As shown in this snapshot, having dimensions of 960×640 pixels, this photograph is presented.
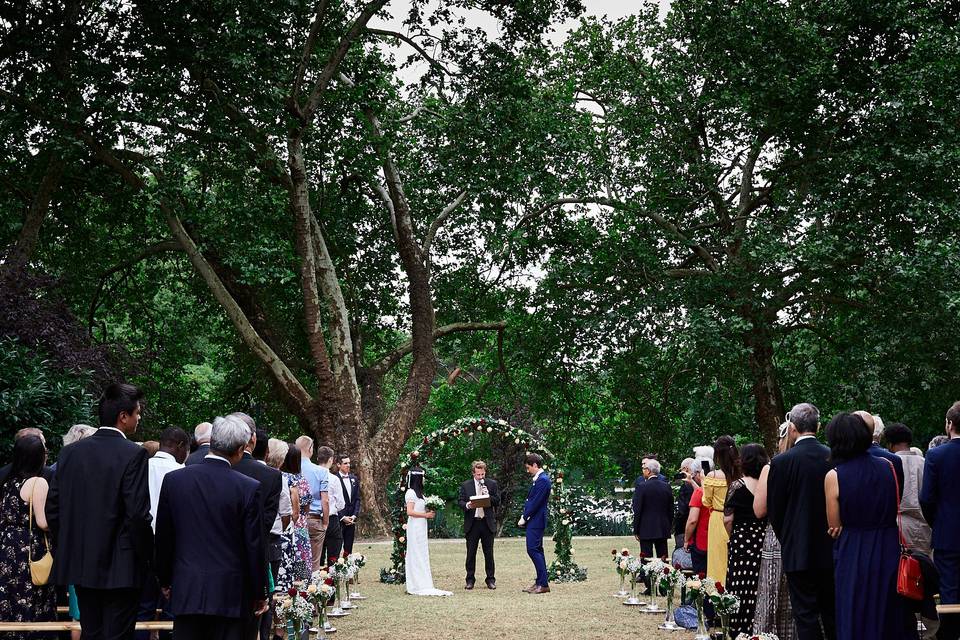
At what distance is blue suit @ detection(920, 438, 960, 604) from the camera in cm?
766

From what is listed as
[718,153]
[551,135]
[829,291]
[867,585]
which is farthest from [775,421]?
[867,585]

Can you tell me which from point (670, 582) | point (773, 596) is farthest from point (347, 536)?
point (773, 596)

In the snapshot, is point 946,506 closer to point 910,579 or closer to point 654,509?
point 910,579

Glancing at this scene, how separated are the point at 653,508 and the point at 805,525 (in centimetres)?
690

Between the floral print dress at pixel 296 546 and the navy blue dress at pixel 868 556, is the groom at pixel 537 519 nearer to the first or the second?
the floral print dress at pixel 296 546

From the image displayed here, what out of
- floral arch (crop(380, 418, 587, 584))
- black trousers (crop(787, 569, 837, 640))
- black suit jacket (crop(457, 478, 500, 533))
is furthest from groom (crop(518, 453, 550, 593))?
black trousers (crop(787, 569, 837, 640))

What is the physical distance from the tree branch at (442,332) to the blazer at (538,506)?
501 inches

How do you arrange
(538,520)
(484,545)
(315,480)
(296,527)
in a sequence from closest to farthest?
(296,527) < (315,480) < (538,520) < (484,545)

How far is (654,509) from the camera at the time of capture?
44.7 ft

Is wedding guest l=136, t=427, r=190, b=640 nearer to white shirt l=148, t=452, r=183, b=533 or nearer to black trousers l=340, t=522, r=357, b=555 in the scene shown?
white shirt l=148, t=452, r=183, b=533

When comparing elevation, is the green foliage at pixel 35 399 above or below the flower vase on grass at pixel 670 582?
above

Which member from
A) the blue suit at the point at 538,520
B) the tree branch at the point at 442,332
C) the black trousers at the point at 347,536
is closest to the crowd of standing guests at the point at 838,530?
the blue suit at the point at 538,520

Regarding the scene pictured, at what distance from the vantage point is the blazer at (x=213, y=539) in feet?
18.4

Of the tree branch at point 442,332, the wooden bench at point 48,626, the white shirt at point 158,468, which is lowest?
the wooden bench at point 48,626
